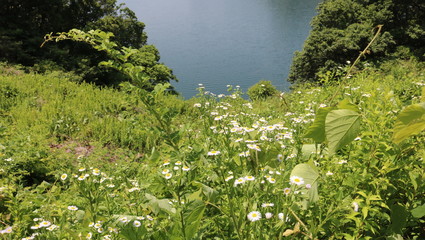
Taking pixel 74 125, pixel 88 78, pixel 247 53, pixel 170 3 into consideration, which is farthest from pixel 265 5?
pixel 74 125

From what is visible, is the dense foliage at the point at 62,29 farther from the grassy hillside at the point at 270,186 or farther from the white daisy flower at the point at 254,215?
the white daisy flower at the point at 254,215

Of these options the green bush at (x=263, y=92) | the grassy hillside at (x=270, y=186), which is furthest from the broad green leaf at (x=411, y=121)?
the green bush at (x=263, y=92)

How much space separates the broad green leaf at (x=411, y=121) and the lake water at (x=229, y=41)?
20.4m

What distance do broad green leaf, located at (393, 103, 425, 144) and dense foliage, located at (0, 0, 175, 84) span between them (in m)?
18.4

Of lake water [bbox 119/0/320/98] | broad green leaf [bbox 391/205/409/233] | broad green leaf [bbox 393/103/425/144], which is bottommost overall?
broad green leaf [bbox 391/205/409/233]

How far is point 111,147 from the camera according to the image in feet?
15.9

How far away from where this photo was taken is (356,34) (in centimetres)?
2025

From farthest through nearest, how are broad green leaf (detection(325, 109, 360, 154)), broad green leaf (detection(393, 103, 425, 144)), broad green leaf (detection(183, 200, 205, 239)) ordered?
broad green leaf (detection(183, 200, 205, 239))
broad green leaf (detection(325, 109, 360, 154))
broad green leaf (detection(393, 103, 425, 144))

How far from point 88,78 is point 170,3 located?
71.7 m

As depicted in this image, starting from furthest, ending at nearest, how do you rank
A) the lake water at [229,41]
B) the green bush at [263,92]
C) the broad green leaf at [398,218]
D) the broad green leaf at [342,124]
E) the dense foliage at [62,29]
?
1. the lake water at [229,41]
2. the dense foliage at [62,29]
3. the green bush at [263,92]
4. the broad green leaf at [398,218]
5. the broad green leaf at [342,124]

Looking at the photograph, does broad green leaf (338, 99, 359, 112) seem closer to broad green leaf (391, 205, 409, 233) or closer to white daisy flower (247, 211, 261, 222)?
white daisy flower (247, 211, 261, 222)

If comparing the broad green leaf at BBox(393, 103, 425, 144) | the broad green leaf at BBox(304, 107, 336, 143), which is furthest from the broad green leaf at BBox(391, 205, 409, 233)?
the broad green leaf at BBox(393, 103, 425, 144)

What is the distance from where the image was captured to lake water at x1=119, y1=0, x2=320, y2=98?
110 ft

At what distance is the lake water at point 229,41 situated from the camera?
3347 centimetres
